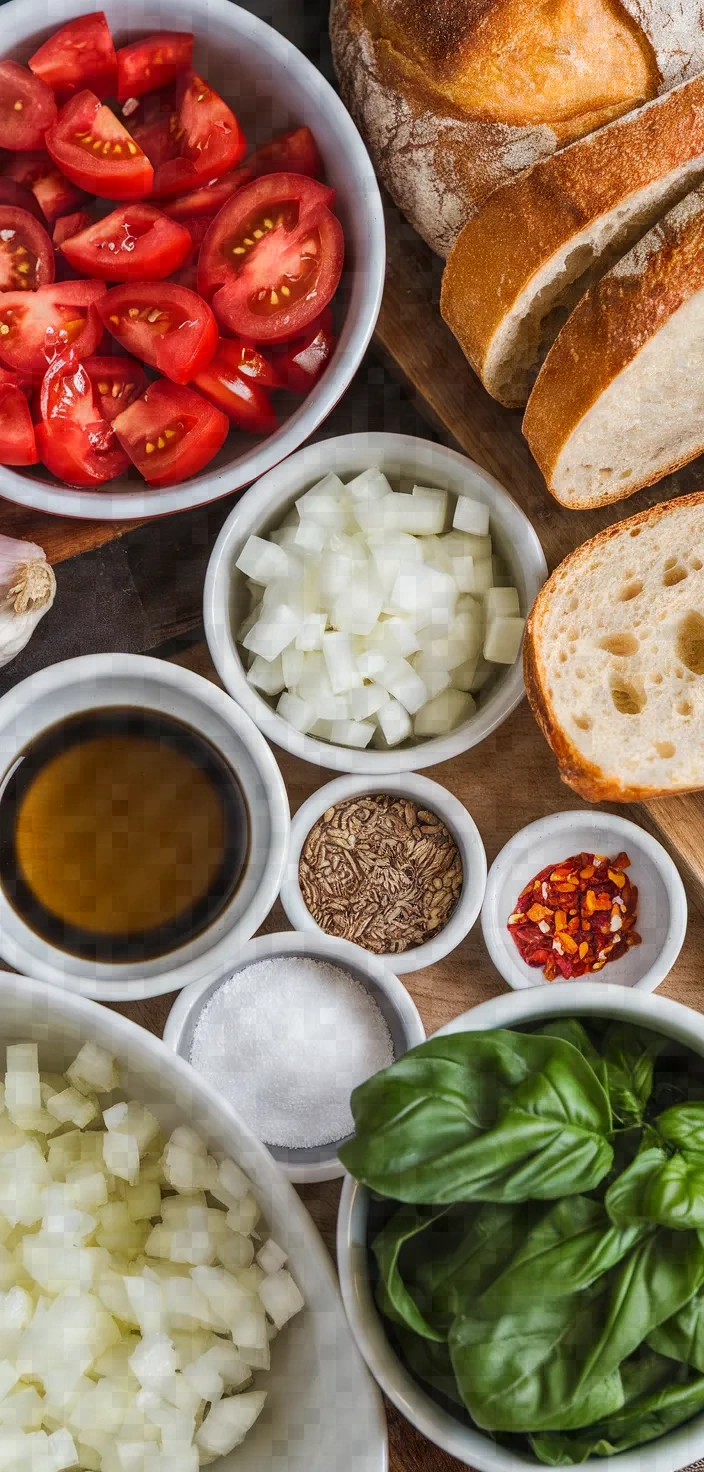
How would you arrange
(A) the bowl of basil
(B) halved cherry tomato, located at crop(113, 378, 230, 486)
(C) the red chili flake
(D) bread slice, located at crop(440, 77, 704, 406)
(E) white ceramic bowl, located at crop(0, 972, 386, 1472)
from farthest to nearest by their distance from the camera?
(C) the red chili flake, (B) halved cherry tomato, located at crop(113, 378, 230, 486), (D) bread slice, located at crop(440, 77, 704, 406), (E) white ceramic bowl, located at crop(0, 972, 386, 1472), (A) the bowl of basil

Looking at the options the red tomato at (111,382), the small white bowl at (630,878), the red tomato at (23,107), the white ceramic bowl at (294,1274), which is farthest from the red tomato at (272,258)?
the white ceramic bowl at (294,1274)

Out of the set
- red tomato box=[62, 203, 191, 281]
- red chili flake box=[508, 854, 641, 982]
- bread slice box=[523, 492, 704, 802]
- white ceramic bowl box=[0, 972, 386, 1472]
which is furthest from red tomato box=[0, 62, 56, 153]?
A: red chili flake box=[508, 854, 641, 982]

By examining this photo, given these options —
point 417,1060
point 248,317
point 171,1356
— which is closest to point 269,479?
point 248,317

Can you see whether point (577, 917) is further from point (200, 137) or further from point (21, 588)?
point (200, 137)

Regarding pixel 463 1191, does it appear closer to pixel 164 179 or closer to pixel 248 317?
pixel 248 317

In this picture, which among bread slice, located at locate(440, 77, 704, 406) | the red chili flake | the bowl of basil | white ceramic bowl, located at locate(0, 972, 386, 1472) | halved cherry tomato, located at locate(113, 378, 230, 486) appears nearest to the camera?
the bowl of basil

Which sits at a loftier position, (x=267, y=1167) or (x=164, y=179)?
(x=164, y=179)

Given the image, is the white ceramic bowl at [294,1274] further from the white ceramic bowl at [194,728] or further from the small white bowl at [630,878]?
the small white bowl at [630,878]

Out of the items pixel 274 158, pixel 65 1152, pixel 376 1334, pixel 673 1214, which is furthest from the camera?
pixel 274 158

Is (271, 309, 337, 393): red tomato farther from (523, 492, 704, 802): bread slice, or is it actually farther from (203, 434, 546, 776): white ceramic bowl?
(523, 492, 704, 802): bread slice
